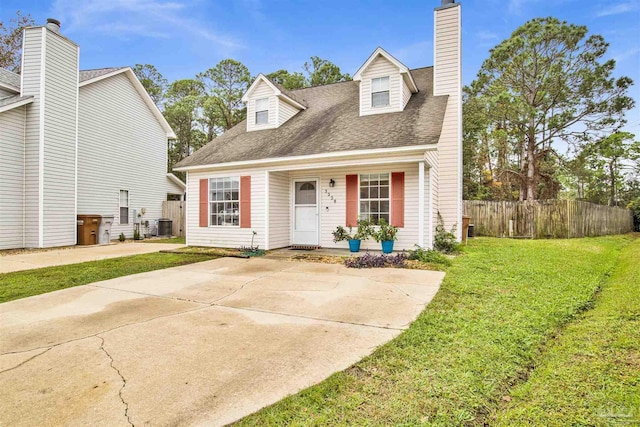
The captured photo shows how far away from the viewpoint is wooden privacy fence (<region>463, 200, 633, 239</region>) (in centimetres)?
1393

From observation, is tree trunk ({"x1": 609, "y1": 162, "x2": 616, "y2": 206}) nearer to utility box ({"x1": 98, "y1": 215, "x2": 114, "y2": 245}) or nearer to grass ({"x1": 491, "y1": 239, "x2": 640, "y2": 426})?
grass ({"x1": 491, "y1": 239, "x2": 640, "y2": 426})

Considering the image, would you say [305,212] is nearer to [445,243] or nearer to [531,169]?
[445,243]

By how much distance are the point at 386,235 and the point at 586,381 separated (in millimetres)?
6204

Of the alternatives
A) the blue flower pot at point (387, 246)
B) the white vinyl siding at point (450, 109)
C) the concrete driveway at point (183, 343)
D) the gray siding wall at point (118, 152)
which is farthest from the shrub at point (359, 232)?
the gray siding wall at point (118, 152)

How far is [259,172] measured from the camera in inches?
396

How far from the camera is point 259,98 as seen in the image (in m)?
12.3

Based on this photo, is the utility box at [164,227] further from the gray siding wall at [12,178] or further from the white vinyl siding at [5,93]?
the white vinyl siding at [5,93]

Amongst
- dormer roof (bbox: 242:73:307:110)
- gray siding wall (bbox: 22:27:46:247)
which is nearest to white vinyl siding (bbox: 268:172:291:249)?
dormer roof (bbox: 242:73:307:110)

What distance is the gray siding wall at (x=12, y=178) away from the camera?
10555 mm

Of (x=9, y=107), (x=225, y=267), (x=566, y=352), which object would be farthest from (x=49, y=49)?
(x=566, y=352)

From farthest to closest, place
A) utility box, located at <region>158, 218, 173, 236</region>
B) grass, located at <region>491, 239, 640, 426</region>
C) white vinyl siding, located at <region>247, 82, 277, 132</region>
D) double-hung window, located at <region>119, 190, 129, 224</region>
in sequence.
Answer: utility box, located at <region>158, 218, 173, 236</region> < double-hung window, located at <region>119, 190, 129, 224</region> < white vinyl siding, located at <region>247, 82, 277, 132</region> < grass, located at <region>491, 239, 640, 426</region>

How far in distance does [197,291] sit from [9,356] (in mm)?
2494

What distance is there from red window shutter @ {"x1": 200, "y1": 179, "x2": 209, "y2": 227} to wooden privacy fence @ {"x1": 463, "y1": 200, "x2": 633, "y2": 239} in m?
11.5

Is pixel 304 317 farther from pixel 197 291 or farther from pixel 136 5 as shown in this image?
pixel 136 5
